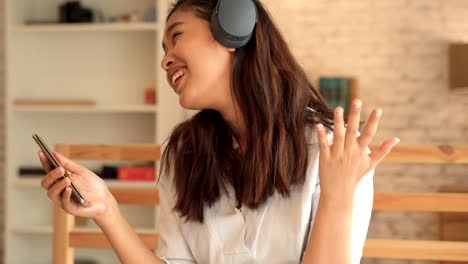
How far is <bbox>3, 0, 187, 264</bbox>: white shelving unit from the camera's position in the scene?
4.60 meters

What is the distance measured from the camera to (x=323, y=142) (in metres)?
1.29

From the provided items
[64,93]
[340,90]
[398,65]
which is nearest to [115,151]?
[64,93]

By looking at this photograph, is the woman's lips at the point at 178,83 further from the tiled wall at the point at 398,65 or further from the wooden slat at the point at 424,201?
the tiled wall at the point at 398,65

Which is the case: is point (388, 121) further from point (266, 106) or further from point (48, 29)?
point (266, 106)

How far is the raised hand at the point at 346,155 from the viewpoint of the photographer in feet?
4.16

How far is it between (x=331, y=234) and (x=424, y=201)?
1.95ft

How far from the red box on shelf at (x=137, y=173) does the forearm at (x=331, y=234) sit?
311cm

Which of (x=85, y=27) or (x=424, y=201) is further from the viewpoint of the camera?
(x=85, y=27)

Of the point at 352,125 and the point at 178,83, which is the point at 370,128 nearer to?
the point at 352,125

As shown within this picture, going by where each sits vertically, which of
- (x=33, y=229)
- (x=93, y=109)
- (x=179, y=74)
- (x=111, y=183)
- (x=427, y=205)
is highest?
(x=179, y=74)

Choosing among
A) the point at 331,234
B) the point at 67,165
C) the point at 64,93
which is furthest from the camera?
the point at 64,93

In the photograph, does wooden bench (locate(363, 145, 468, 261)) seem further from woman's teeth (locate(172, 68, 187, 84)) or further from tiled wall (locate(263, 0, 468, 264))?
tiled wall (locate(263, 0, 468, 264))

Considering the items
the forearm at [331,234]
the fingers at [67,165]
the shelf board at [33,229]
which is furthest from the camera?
the shelf board at [33,229]

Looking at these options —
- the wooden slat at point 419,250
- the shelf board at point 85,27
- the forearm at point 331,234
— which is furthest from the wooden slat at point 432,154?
the shelf board at point 85,27
